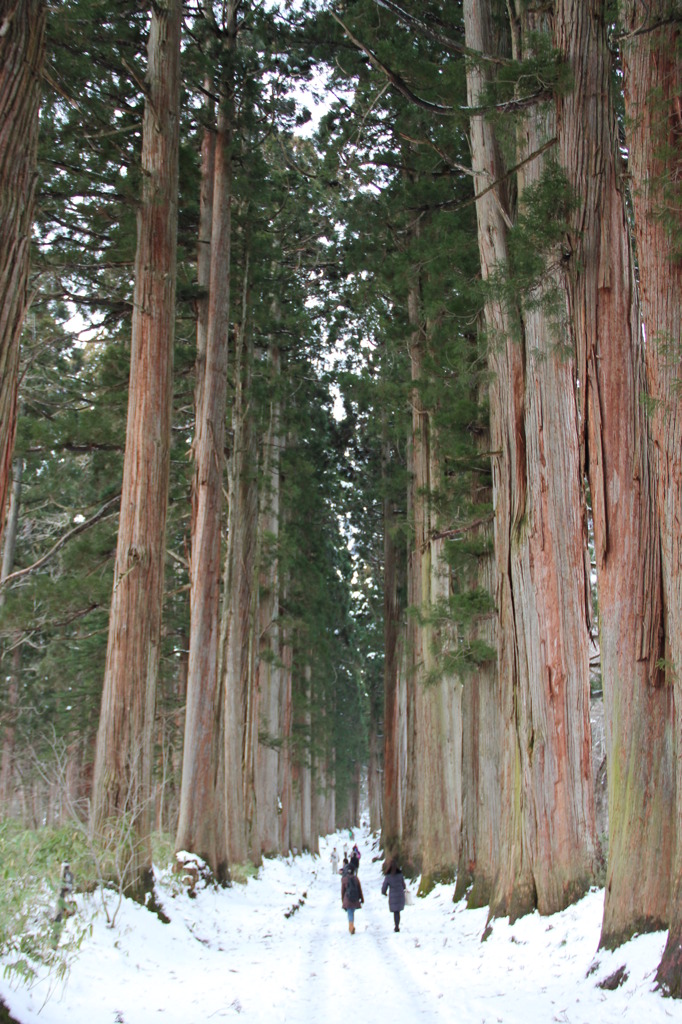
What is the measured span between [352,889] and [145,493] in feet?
22.9

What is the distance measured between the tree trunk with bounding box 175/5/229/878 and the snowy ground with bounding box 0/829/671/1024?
5.52ft

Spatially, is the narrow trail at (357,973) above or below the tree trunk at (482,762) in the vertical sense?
below

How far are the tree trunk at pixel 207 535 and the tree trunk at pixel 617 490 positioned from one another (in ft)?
24.5

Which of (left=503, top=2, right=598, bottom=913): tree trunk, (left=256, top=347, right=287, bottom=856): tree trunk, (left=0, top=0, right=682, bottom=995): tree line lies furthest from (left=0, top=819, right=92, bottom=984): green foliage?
(left=256, top=347, right=287, bottom=856): tree trunk

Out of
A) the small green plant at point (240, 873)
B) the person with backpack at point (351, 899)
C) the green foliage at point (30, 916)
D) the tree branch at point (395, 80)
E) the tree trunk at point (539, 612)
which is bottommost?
the small green plant at point (240, 873)

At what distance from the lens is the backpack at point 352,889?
1236cm

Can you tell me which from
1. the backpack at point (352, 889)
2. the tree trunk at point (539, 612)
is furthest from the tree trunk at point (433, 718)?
the tree trunk at point (539, 612)

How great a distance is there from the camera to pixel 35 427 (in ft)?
39.2

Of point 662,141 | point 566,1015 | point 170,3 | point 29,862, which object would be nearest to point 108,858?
point 29,862

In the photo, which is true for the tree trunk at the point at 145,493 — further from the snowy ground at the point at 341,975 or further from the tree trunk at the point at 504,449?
the tree trunk at the point at 504,449

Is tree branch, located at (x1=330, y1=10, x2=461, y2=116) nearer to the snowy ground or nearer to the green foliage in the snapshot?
the green foliage

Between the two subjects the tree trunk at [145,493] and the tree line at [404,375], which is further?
the tree trunk at [145,493]

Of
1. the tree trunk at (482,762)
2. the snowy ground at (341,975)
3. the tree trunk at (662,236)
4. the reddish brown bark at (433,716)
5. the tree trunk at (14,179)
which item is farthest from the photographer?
the reddish brown bark at (433,716)

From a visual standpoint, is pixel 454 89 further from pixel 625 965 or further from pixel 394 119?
pixel 625 965
